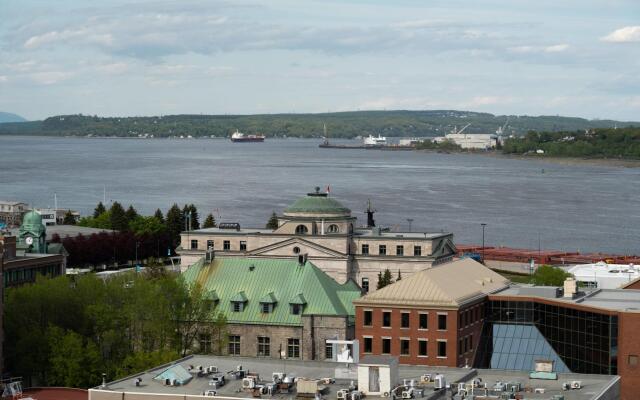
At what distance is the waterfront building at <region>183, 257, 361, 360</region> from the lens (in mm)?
66000

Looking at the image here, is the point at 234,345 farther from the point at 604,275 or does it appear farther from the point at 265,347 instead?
the point at 604,275

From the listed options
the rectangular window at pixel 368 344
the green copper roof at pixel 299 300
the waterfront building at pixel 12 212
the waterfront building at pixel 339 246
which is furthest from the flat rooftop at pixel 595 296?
the waterfront building at pixel 12 212

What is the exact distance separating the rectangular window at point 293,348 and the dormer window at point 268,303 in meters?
1.83

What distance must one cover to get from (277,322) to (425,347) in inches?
382

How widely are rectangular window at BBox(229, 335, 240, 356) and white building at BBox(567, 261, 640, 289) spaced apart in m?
28.1

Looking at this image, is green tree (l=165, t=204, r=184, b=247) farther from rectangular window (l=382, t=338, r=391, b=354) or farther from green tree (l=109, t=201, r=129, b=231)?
rectangular window (l=382, t=338, r=391, b=354)

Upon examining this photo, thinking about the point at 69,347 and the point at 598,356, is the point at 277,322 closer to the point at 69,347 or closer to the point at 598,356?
the point at 69,347

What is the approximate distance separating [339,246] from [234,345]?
22674mm

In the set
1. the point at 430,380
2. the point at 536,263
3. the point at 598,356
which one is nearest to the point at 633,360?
the point at 598,356

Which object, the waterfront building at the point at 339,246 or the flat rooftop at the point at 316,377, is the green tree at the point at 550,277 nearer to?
the waterfront building at the point at 339,246

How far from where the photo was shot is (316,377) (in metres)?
45.0

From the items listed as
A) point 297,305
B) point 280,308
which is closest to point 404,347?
point 297,305

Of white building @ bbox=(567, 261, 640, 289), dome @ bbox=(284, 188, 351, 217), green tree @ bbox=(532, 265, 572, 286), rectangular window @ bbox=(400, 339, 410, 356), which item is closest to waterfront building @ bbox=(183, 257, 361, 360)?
rectangular window @ bbox=(400, 339, 410, 356)

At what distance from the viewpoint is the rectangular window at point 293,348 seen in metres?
66.4
